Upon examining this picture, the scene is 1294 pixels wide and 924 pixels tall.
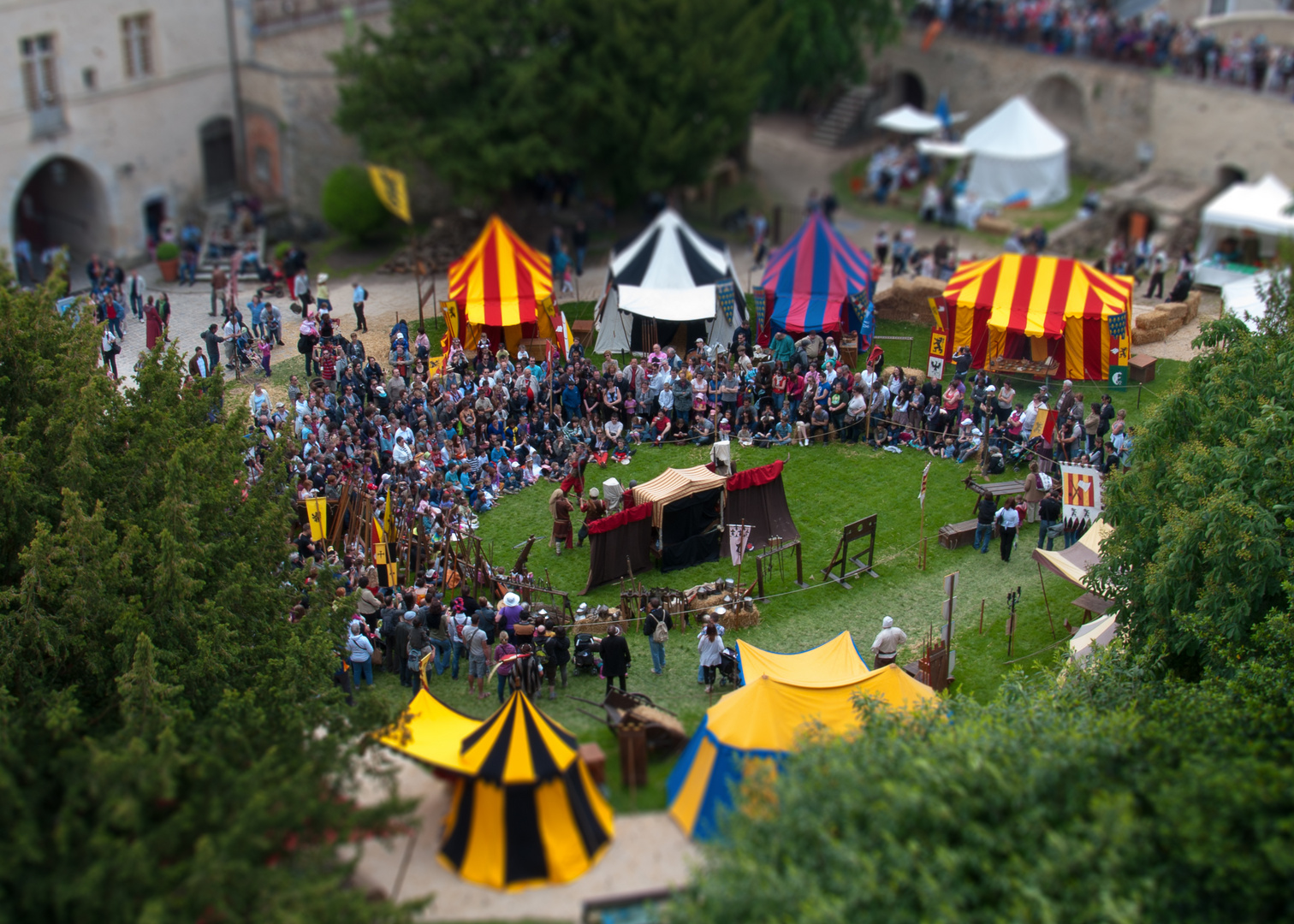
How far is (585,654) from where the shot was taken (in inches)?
629

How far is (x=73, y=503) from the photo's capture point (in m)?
14.0

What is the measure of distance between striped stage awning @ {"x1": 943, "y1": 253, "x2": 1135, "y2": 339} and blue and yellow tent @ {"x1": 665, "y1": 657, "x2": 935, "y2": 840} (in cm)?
1036

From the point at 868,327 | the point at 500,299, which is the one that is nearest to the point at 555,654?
the point at 500,299

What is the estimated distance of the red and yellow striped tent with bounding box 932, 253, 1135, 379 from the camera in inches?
872

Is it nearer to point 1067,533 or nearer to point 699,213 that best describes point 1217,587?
point 1067,533

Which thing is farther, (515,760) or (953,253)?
(953,253)

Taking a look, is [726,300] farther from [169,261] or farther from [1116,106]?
[1116,106]

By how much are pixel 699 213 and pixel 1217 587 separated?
66.3 ft

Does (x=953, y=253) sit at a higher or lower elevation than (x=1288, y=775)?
higher

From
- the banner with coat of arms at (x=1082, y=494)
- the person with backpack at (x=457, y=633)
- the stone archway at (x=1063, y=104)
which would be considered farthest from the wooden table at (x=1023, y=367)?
the stone archway at (x=1063, y=104)

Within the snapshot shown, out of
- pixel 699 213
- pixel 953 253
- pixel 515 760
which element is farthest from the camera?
pixel 699 213

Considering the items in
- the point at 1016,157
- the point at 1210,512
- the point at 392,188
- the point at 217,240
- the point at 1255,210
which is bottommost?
the point at 1210,512

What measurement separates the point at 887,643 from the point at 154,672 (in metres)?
8.08

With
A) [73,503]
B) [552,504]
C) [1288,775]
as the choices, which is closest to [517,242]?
[552,504]
